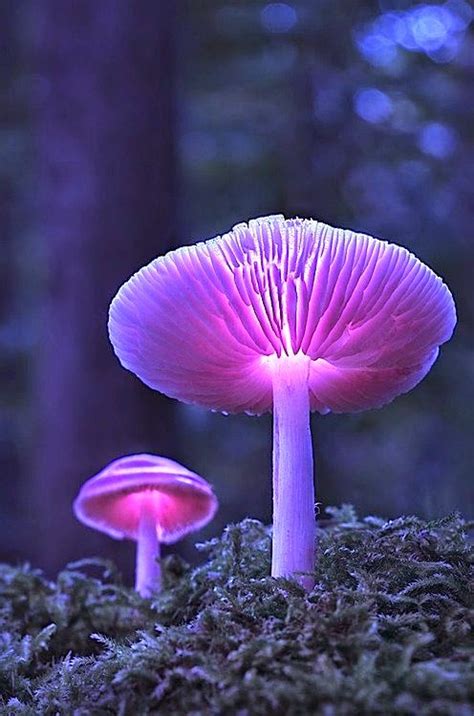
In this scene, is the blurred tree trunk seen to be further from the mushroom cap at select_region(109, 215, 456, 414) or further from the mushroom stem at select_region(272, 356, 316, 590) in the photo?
the mushroom stem at select_region(272, 356, 316, 590)

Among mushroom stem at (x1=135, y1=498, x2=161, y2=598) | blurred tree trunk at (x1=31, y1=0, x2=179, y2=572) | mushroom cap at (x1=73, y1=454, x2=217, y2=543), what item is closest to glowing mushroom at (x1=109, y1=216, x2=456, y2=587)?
mushroom cap at (x1=73, y1=454, x2=217, y2=543)

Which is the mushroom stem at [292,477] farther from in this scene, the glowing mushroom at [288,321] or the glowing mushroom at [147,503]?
the glowing mushroom at [147,503]

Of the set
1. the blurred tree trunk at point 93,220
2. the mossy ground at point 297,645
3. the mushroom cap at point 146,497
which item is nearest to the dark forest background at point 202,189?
the blurred tree trunk at point 93,220

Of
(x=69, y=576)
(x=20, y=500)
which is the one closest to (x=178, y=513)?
(x=69, y=576)

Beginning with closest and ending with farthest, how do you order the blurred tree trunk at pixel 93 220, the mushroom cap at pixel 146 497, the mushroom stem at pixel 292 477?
1. the mushroom stem at pixel 292 477
2. the mushroom cap at pixel 146 497
3. the blurred tree trunk at pixel 93 220

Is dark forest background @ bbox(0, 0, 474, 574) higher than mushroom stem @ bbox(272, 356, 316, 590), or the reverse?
dark forest background @ bbox(0, 0, 474, 574)

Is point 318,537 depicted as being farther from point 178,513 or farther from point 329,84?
point 329,84

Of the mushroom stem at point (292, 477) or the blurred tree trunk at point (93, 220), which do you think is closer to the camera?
the mushroom stem at point (292, 477)
